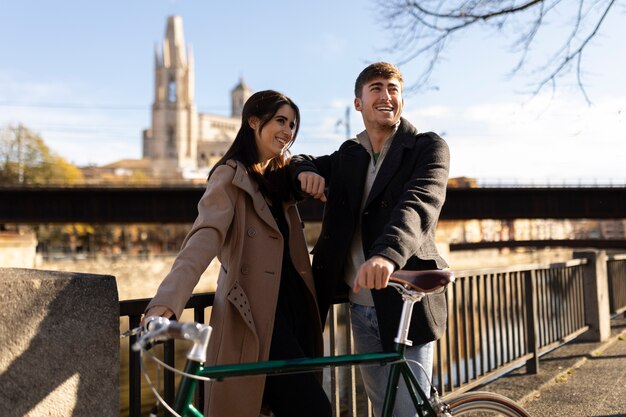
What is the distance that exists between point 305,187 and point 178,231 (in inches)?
2748

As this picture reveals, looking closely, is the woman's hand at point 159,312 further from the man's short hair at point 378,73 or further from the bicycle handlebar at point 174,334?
the man's short hair at point 378,73

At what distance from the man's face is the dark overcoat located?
0.07 meters

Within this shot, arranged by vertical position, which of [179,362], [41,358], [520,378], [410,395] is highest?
[41,358]

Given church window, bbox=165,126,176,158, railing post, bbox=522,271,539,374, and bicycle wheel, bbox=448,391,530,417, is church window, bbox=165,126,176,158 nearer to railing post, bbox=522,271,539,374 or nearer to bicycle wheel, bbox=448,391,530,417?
railing post, bbox=522,271,539,374

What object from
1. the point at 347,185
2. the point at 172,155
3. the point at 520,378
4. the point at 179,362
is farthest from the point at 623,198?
the point at 172,155

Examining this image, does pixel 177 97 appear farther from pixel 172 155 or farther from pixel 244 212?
pixel 244 212

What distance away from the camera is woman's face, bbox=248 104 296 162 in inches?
116

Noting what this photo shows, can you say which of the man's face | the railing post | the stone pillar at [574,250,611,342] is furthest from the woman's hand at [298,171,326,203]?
the stone pillar at [574,250,611,342]

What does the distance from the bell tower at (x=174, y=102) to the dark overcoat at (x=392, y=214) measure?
14431 cm

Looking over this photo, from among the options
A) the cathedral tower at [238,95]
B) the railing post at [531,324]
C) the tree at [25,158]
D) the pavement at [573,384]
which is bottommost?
the pavement at [573,384]

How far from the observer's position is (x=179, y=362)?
17984 mm

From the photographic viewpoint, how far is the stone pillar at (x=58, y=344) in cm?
233

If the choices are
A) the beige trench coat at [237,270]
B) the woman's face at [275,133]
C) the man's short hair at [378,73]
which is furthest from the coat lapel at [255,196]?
the man's short hair at [378,73]

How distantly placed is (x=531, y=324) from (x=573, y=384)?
86 cm
